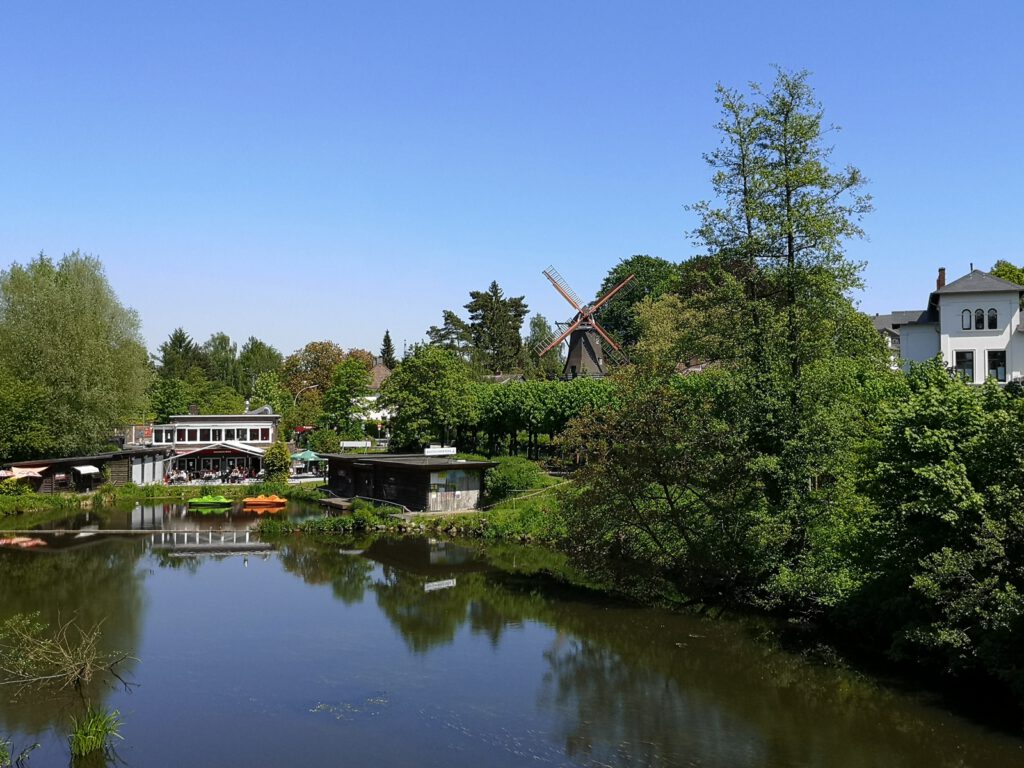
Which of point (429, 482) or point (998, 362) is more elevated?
point (998, 362)

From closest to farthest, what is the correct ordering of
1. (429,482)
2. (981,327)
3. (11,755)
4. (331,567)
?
(11,755)
(331,567)
(429,482)
(981,327)

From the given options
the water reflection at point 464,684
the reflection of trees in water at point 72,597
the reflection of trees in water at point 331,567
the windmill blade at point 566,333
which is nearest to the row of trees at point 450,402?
the windmill blade at point 566,333

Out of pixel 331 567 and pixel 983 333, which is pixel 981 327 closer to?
pixel 983 333

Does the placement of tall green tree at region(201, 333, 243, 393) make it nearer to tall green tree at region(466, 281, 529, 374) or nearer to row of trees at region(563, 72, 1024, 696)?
tall green tree at region(466, 281, 529, 374)

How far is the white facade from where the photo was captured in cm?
4541

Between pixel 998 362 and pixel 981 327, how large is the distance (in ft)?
6.88

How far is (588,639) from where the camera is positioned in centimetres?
2211

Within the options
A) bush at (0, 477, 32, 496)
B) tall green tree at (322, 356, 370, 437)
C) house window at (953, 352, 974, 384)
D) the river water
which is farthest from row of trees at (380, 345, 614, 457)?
the river water

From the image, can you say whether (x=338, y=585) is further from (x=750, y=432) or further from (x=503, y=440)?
(x=503, y=440)

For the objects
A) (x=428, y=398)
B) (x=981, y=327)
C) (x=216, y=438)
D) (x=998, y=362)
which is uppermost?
(x=981, y=327)

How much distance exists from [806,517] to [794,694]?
19.7 ft

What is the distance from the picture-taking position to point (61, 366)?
166 feet

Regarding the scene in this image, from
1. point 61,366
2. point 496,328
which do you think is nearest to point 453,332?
point 496,328

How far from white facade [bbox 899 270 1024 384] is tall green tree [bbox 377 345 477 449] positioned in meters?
28.7
